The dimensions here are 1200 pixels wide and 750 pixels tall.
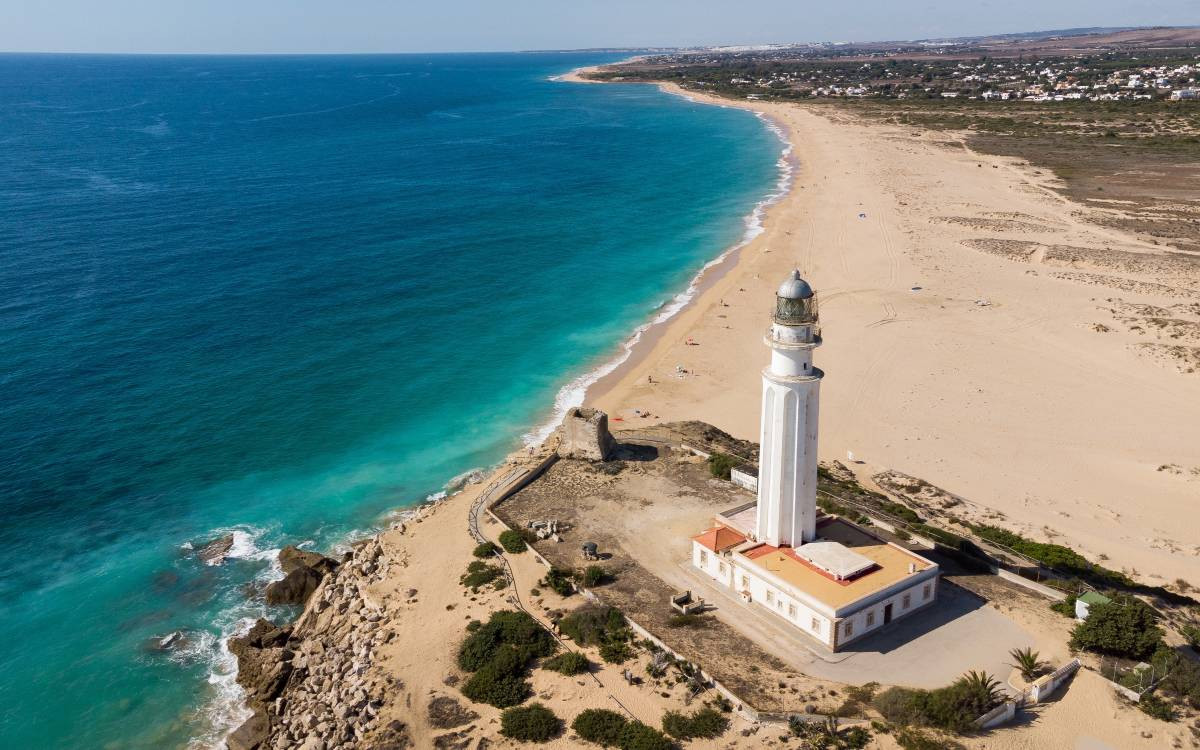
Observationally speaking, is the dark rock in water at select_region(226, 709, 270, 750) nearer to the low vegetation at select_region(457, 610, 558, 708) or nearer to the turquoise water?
the turquoise water

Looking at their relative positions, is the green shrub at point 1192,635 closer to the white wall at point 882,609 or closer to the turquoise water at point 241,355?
the white wall at point 882,609

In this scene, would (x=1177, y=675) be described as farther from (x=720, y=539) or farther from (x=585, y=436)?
(x=585, y=436)

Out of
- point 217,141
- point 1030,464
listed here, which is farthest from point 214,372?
point 217,141

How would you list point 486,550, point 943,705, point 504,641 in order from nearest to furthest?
point 943,705 → point 504,641 → point 486,550

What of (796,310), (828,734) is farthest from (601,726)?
(796,310)

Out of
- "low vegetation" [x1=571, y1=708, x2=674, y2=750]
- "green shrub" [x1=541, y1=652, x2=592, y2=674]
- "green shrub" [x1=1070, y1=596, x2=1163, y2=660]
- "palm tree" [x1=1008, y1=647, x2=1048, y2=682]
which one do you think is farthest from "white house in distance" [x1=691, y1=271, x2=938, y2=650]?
"low vegetation" [x1=571, y1=708, x2=674, y2=750]
